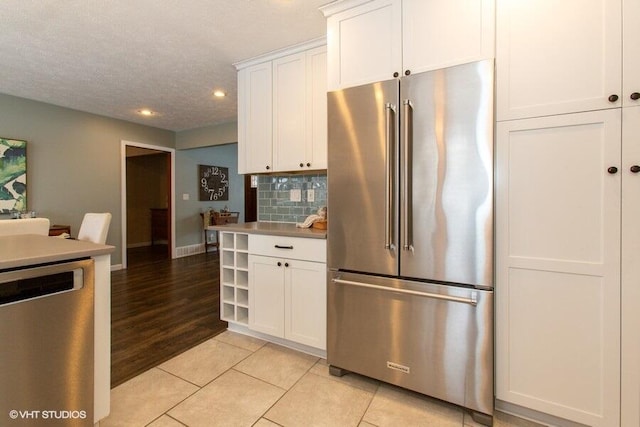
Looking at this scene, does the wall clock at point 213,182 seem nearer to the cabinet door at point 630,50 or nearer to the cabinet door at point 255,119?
the cabinet door at point 255,119

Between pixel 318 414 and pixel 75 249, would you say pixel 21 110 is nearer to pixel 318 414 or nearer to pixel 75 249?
pixel 75 249

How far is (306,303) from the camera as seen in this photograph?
209cm

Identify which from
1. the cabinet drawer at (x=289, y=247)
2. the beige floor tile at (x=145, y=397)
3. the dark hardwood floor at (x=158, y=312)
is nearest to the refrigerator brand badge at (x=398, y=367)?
the cabinet drawer at (x=289, y=247)

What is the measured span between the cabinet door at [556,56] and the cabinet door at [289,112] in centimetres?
141

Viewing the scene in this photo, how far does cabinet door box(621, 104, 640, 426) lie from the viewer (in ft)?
4.16

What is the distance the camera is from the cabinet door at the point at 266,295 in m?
2.22

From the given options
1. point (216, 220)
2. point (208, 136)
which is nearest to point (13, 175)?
point (208, 136)

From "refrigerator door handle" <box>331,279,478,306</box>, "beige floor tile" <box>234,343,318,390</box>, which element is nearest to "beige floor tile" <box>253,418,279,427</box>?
"beige floor tile" <box>234,343,318,390</box>

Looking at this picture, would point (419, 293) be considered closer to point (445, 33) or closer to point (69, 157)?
point (445, 33)

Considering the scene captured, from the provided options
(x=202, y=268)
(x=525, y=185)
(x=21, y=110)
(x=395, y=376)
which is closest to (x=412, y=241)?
(x=525, y=185)

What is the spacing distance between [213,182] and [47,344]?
5.60 m

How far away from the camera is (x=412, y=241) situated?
1.63m

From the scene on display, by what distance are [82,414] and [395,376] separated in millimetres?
1503

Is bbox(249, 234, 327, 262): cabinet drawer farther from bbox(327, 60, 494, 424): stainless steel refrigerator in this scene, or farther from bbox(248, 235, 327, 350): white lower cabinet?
bbox(327, 60, 494, 424): stainless steel refrigerator
